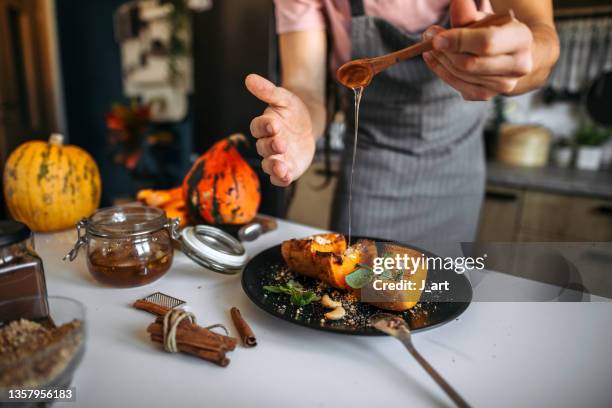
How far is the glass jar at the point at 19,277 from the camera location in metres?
0.50

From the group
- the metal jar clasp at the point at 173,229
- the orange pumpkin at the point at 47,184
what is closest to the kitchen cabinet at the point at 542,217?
the metal jar clasp at the point at 173,229

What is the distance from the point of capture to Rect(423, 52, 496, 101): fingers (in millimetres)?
651

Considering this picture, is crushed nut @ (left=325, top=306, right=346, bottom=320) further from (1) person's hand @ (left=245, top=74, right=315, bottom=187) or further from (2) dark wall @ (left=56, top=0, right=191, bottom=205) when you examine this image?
(2) dark wall @ (left=56, top=0, right=191, bottom=205)

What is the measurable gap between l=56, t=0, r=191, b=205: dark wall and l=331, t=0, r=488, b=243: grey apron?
2.65m

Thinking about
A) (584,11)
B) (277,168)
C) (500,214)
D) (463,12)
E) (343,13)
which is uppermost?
(584,11)

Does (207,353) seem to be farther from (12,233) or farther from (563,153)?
(563,153)

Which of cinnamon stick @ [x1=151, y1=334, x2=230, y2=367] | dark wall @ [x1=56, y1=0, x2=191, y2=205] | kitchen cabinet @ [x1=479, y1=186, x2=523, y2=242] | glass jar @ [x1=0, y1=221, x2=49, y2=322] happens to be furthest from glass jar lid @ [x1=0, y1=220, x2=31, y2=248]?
dark wall @ [x1=56, y1=0, x2=191, y2=205]

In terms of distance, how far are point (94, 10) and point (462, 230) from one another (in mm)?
3670

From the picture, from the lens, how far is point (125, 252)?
0.68 m

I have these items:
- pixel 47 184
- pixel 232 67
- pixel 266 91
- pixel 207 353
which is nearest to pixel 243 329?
pixel 207 353

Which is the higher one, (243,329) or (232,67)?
(232,67)

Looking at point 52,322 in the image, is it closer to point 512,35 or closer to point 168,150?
point 512,35

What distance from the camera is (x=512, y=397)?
1.53 ft

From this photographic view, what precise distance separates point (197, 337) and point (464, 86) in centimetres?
58
